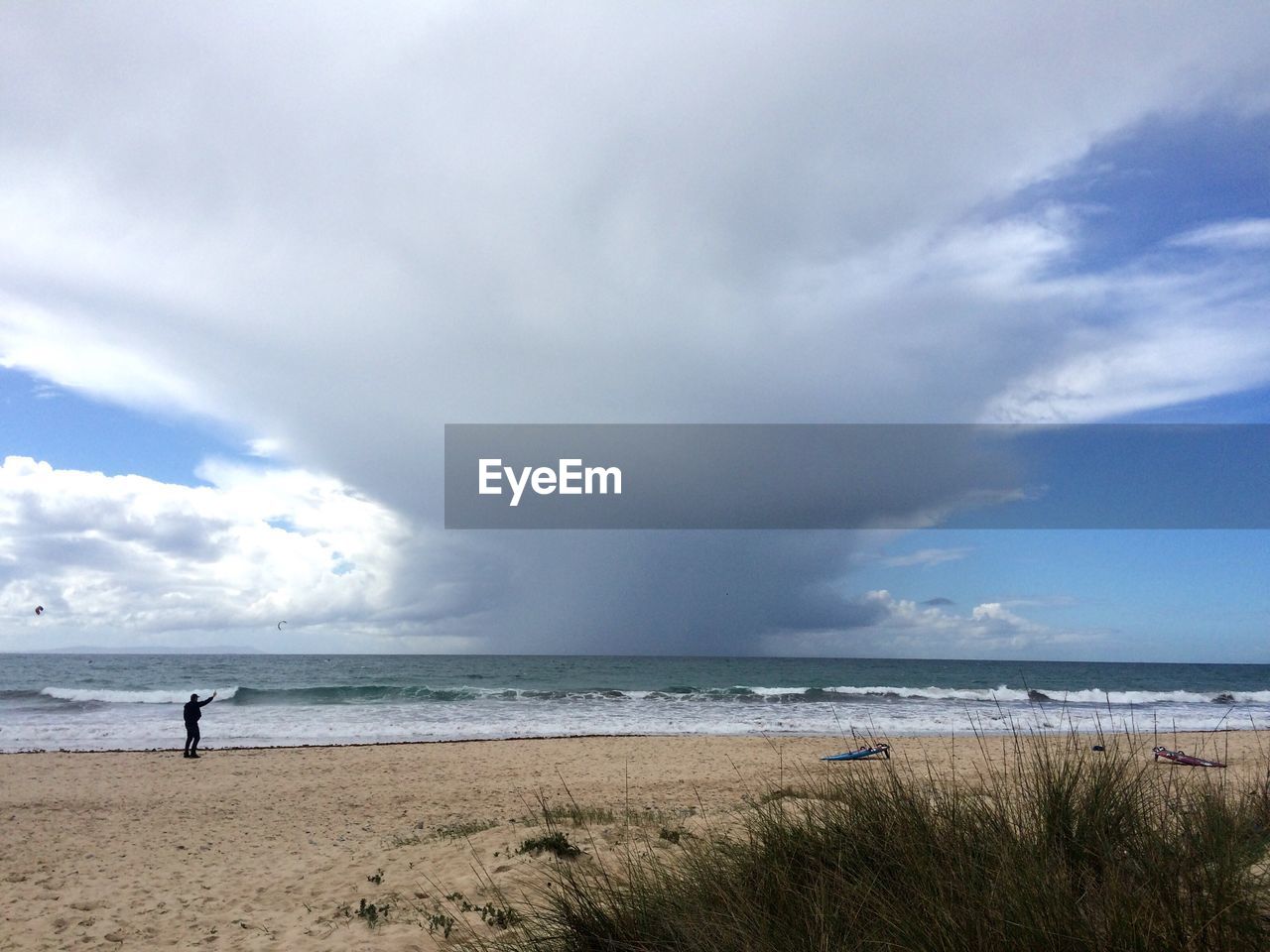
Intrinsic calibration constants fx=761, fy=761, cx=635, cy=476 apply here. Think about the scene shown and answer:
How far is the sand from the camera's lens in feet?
23.4

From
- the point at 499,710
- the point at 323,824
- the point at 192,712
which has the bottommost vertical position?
the point at 499,710

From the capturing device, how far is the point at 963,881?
3250 millimetres

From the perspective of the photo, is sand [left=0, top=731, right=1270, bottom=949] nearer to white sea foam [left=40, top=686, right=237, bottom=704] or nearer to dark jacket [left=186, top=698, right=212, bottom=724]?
dark jacket [left=186, top=698, right=212, bottom=724]

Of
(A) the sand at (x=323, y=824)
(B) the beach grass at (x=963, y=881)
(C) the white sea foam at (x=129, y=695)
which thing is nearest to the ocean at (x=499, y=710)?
(C) the white sea foam at (x=129, y=695)

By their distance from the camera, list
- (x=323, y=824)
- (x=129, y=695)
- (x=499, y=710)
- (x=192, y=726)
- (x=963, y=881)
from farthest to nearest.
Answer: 1. (x=129, y=695)
2. (x=499, y=710)
3. (x=192, y=726)
4. (x=323, y=824)
5. (x=963, y=881)

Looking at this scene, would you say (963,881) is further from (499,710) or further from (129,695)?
(129,695)

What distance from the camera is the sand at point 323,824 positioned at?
713cm

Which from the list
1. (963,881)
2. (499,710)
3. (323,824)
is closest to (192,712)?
(323,824)

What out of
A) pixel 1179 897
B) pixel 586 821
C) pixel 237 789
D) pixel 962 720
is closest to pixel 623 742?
pixel 237 789

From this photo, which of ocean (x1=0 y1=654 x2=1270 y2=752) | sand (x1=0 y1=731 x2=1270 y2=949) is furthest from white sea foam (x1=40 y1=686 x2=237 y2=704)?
sand (x1=0 y1=731 x2=1270 y2=949)

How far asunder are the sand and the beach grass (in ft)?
2.07

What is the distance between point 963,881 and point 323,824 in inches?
465

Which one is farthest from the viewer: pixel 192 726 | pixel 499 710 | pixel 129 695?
pixel 129 695

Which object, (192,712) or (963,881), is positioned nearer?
(963,881)
